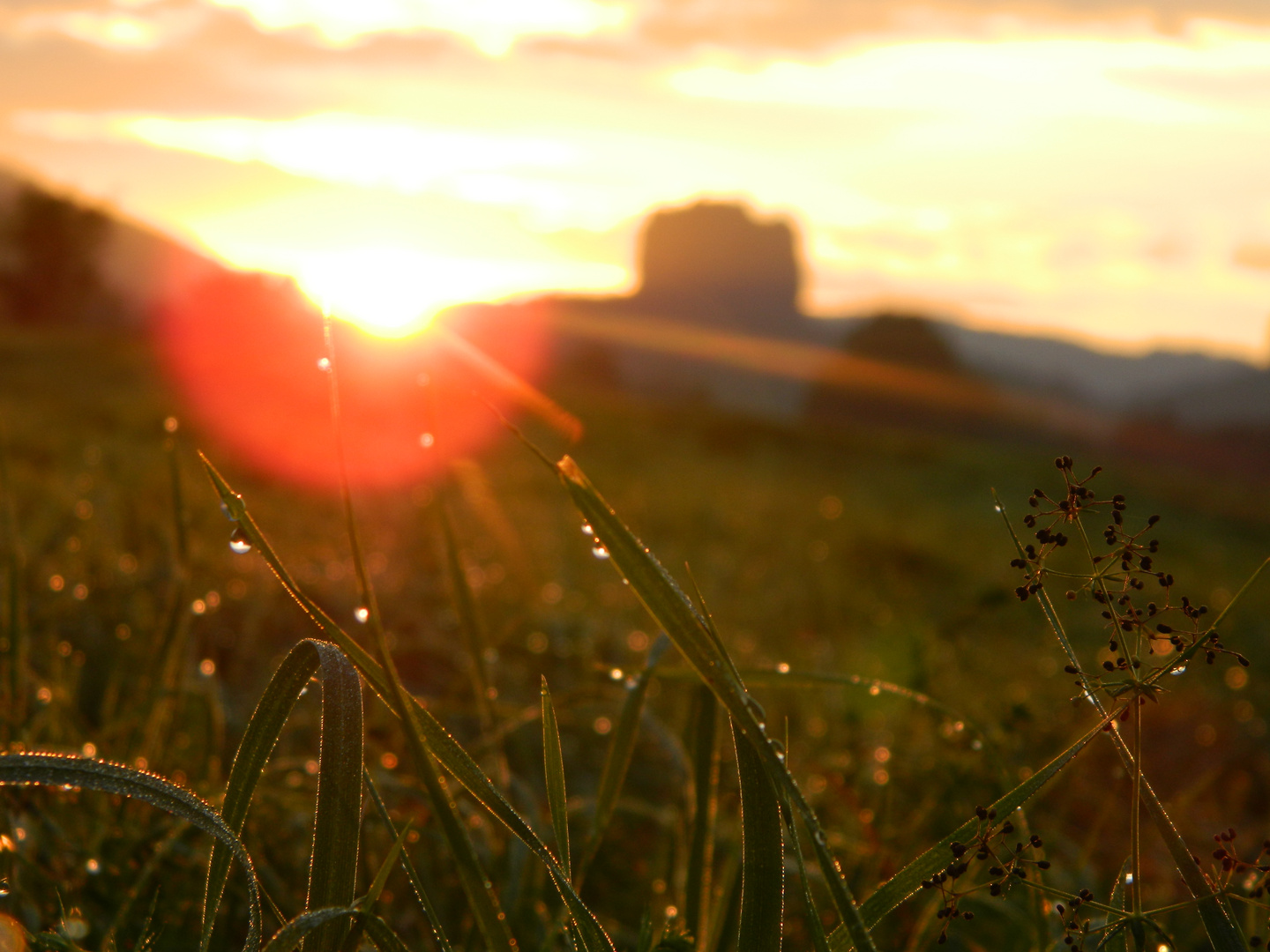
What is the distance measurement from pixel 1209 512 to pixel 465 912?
16.8 metres

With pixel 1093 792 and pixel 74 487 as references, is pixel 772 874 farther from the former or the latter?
pixel 74 487

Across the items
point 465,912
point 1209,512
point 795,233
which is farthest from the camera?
point 795,233

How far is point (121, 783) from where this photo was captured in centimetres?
64

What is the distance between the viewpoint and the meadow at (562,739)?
2.27ft

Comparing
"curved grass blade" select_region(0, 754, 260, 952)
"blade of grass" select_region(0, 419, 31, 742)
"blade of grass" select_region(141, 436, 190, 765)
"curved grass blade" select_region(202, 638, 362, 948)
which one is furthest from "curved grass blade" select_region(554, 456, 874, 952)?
"blade of grass" select_region(0, 419, 31, 742)

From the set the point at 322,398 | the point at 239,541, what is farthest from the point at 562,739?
the point at 322,398

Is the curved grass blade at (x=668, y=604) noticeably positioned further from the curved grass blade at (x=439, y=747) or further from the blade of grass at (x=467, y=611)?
the blade of grass at (x=467, y=611)

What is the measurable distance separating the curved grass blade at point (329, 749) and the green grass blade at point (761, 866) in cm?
27

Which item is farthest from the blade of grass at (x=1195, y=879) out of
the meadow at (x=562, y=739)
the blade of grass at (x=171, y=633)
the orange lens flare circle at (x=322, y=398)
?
the blade of grass at (x=171, y=633)

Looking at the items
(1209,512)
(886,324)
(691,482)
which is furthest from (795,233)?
(691,482)

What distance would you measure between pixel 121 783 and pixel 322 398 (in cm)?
789

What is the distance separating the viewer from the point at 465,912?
49.9 inches

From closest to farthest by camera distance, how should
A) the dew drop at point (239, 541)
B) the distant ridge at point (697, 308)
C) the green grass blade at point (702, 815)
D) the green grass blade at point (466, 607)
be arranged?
the dew drop at point (239, 541), the green grass blade at point (702, 815), the green grass blade at point (466, 607), the distant ridge at point (697, 308)

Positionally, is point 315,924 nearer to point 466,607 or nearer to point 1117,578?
Answer: point 466,607
